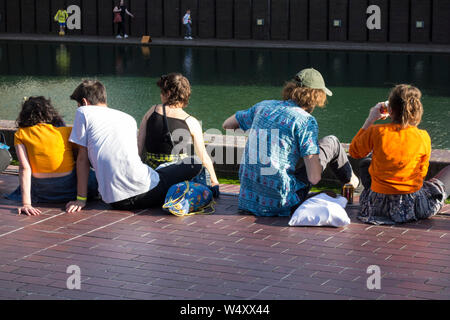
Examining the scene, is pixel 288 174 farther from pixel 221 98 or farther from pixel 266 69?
pixel 266 69

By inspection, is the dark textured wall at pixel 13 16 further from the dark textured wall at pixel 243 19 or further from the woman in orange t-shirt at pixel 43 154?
the woman in orange t-shirt at pixel 43 154

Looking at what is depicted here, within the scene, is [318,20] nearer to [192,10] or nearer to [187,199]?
[192,10]

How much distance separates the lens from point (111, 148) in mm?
6160

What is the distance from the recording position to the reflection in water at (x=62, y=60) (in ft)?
73.6

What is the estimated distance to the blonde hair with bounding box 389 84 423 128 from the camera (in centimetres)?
577

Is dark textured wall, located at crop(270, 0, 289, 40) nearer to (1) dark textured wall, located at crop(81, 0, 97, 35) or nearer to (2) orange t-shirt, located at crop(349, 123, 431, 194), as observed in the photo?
(1) dark textured wall, located at crop(81, 0, 97, 35)

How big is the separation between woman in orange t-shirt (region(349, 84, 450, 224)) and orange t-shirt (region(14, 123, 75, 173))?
2409 mm

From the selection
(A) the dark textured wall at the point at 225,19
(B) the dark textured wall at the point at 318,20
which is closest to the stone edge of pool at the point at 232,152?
(B) the dark textured wall at the point at 318,20

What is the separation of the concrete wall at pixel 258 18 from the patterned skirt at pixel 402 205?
2580 centimetres

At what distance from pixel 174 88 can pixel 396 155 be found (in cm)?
196

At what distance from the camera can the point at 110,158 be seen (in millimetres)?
6156

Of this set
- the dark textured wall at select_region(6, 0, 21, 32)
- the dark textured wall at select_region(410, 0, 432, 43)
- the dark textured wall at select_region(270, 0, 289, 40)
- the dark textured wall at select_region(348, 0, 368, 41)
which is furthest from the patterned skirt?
the dark textured wall at select_region(6, 0, 21, 32)

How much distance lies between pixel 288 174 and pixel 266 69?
17010mm

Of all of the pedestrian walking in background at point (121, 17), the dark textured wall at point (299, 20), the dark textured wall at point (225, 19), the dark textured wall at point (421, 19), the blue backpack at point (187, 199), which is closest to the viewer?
the blue backpack at point (187, 199)
